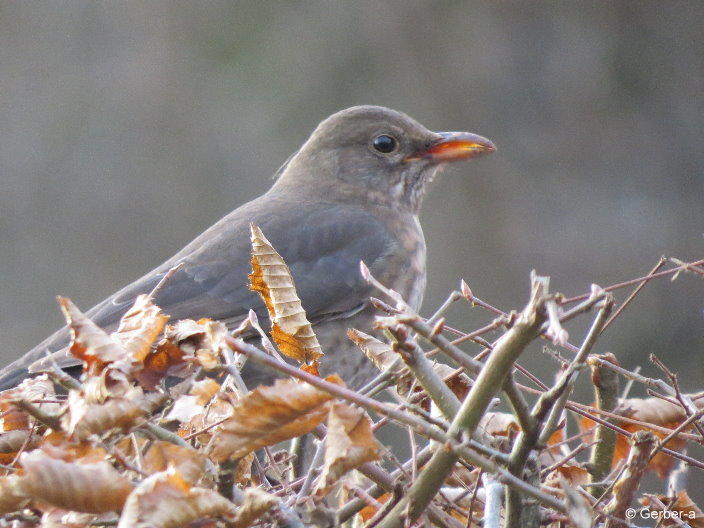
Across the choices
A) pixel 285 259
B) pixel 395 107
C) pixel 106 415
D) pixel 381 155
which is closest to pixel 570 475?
pixel 106 415

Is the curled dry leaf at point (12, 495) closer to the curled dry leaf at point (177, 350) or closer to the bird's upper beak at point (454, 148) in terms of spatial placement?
the curled dry leaf at point (177, 350)

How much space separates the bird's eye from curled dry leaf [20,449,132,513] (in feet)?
10.9

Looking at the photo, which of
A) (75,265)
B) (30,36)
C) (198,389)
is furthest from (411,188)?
(30,36)

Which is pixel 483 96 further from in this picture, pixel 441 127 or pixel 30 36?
pixel 30 36

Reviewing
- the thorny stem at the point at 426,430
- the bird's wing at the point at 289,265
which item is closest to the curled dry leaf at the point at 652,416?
the thorny stem at the point at 426,430

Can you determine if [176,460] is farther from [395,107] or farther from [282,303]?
[395,107]

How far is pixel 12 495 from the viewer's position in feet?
4.99

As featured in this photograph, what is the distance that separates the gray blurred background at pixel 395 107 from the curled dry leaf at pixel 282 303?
162 inches

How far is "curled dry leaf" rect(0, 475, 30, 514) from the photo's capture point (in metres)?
1.48

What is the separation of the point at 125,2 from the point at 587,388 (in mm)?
4444

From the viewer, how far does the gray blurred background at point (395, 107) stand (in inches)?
261

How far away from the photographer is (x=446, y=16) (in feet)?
24.1

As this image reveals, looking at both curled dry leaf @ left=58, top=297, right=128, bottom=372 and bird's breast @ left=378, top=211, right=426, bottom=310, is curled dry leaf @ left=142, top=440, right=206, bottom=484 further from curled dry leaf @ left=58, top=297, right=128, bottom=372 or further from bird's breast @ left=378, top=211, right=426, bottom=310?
bird's breast @ left=378, top=211, right=426, bottom=310

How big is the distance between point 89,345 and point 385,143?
123 inches
